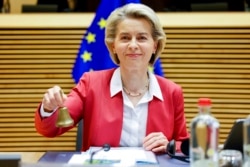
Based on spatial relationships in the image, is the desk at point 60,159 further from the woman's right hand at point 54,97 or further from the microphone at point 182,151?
the woman's right hand at point 54,97

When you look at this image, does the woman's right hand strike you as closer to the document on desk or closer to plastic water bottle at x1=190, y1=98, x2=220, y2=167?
the document on desk

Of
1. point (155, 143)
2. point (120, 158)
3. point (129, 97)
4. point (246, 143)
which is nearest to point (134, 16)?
point (129, 97)

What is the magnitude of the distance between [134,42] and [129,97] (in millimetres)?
286

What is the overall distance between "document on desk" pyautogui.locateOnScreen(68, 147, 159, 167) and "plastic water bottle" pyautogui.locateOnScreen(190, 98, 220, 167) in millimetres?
169

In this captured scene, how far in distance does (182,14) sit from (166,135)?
258 centimetres

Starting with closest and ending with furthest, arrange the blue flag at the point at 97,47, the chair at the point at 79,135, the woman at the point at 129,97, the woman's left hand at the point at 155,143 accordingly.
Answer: the woman's left hand at the point at 155,143 → the woman at the point at 129,97 → the chair at the point at 79,135 → the blue flag at the point at 97,47

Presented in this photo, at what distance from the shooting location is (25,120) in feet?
14.4

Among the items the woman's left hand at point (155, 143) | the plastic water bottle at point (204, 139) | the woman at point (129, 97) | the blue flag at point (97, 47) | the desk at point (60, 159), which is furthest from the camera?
the blue flag at point (97, 47)

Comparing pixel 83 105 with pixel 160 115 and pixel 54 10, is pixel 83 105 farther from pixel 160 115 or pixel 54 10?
pixel 54 10

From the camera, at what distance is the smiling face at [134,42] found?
206cm

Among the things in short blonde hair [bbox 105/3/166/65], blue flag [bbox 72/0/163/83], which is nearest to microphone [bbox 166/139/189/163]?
short blonde hair [bbox 105/3/166/65]

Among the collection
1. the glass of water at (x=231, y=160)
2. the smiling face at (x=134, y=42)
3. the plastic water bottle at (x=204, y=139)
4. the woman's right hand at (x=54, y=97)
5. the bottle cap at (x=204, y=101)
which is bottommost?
the glass of water at (x=231, y=160)

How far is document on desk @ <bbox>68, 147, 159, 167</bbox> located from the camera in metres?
1.50

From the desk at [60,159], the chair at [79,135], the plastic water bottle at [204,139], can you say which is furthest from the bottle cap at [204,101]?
the chair at [79,135]
